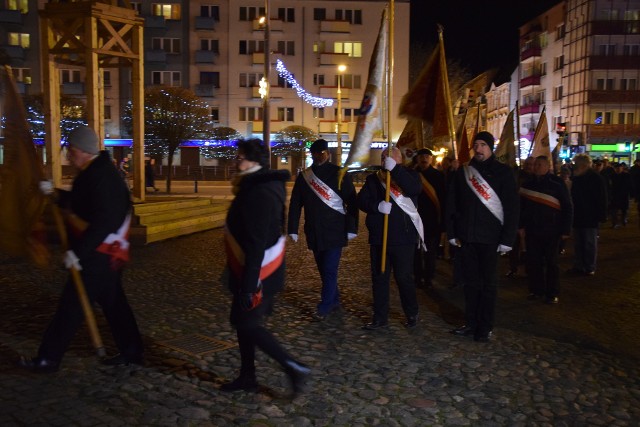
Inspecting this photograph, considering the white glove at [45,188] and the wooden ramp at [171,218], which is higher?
the white glove at [45,188]

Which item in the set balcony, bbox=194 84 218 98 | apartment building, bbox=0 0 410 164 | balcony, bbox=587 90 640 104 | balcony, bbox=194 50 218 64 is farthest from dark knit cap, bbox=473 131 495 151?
balcony, bbox=587 90 640 104

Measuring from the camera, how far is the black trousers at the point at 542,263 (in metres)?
8.01

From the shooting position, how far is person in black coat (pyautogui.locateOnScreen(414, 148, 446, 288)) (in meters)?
8.83

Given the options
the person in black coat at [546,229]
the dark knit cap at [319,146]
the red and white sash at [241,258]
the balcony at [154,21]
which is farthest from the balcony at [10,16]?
the red and white sash at [241,258]

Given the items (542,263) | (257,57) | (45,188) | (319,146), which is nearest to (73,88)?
(257,57)

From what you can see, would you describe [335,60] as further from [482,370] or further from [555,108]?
[482,370]

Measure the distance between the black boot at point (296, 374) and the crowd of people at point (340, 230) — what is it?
1 cm

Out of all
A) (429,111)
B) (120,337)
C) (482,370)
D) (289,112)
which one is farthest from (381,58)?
(289,112)

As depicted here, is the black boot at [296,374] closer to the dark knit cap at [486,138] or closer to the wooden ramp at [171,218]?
the dark knit cap at [486,138]

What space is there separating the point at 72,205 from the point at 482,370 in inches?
141

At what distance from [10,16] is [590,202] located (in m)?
49.5

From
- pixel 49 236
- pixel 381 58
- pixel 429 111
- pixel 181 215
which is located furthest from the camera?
pixel 181 215

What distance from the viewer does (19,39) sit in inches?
1962

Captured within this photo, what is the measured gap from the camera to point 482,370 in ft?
17.6
